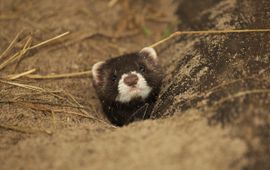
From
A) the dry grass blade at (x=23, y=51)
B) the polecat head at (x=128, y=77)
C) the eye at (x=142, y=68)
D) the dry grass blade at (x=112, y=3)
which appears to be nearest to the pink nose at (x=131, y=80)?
the polecat head at (x=128, y=77)

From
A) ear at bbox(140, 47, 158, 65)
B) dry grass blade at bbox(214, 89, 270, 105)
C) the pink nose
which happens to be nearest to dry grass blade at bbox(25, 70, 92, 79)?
ear at bbox(140, 47, 158, 65)

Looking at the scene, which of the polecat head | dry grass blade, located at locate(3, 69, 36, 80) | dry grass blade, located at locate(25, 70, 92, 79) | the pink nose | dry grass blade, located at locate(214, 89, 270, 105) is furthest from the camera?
dry grass blade, located at locate(25, 70, 92, 79)

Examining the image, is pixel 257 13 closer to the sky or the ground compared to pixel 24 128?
closer to the sky

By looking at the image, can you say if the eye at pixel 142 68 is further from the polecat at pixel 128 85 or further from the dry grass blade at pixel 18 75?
the dry grass blade at pixel 18 75

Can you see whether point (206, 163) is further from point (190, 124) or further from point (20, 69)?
point (20, 69)

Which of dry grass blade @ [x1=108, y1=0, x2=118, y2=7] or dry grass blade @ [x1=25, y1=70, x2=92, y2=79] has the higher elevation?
dry grass blade @ [x1=108, y1=0, x2=118, y2=7]

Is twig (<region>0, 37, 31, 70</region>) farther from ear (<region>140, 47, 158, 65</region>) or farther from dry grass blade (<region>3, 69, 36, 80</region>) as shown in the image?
ear (<region>140, 47, 158, 65</region>)

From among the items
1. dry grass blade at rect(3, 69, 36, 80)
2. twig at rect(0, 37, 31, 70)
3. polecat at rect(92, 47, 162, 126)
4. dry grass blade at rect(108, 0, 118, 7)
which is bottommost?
polecat at rect(92, 47, 162, 126)

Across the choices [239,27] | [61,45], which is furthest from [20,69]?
[239,27]
